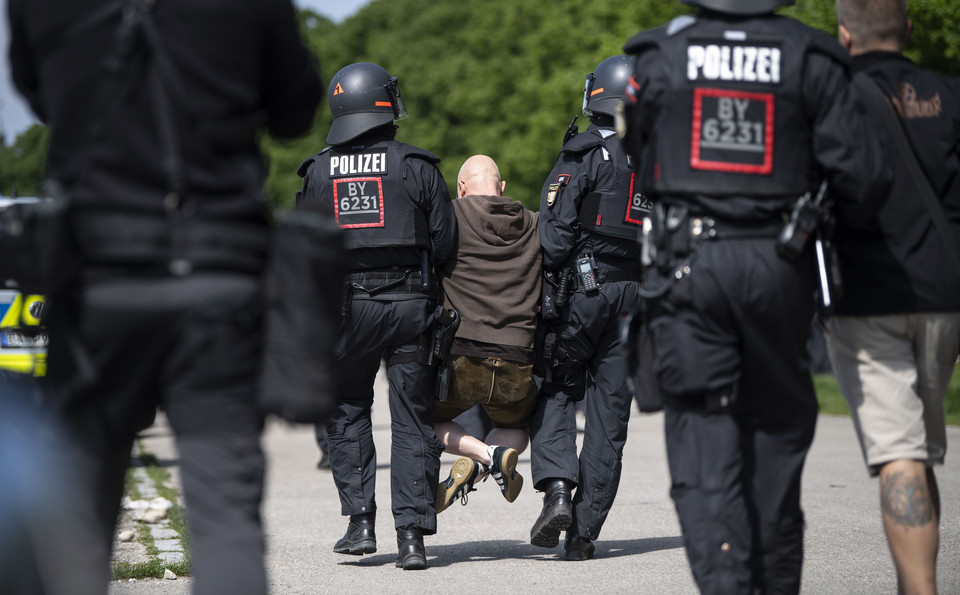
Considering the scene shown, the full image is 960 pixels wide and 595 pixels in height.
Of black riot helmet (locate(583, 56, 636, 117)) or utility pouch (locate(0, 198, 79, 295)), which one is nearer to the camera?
utility pouch (locate(0, 198, 79, 295))

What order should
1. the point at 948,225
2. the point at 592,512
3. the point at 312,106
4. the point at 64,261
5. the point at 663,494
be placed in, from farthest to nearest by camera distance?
the point at 663,494, the point at 592,512, the point at 948,225, the point at 312,106, the point at 64,261

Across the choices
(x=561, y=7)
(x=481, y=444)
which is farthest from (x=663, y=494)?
(x=561, y=7)

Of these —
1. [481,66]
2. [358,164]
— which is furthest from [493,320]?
[481,66]

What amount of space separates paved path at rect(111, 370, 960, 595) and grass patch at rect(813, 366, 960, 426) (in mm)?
3691

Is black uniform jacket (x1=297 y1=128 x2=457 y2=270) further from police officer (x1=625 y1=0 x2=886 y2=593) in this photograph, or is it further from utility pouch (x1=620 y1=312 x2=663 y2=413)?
police officer (x1=625 y1=0 x2=886 y2=593)

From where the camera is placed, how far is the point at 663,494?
8586mm

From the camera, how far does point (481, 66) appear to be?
130ft

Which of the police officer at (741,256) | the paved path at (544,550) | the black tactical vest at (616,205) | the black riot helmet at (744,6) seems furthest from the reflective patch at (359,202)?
the black riot helmet at (744,6)

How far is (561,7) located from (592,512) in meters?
29.4

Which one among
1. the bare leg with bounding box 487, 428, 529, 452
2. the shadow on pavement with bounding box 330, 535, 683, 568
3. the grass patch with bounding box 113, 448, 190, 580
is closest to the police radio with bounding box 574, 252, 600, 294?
the bare leg with bounding box 487, 428, 529, 452

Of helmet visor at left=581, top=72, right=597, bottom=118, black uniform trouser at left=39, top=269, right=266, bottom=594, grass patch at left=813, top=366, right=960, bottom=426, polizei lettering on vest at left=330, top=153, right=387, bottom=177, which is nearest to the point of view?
black uniform trouser at left=39, top=269, right=266, bottom=594

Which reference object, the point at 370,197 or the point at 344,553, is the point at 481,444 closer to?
the point at 344,553

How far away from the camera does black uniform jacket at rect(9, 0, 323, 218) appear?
2.96 m

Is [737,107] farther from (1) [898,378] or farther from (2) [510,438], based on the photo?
(2) [510,438]
